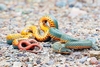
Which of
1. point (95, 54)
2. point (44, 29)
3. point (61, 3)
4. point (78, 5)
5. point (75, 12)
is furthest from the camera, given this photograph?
point (61, 3)

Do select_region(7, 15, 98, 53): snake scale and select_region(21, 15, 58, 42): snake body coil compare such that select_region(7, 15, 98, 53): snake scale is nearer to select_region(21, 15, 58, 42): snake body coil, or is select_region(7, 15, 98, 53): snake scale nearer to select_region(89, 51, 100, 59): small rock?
select_region(21, 15, 58, 42): snake body coil

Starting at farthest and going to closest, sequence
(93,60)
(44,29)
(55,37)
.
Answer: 1. (44,29)
2. (55,37)
3. (93,60)

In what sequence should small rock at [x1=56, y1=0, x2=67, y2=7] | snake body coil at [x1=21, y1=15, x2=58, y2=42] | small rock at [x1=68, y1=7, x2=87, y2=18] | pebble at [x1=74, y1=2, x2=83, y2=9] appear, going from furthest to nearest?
small rock at [x1=56, y1=0, x2=67, y2=7]
pebble at [x1=74, y1=2, x2=83, y2=9]
small rock at [x1=68, y1=7, x2=87, y2=18]
snake body coil at [x1=21, y1=15, x2=58, y2=42]

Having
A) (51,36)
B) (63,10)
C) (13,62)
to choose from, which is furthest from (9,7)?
(13,62)

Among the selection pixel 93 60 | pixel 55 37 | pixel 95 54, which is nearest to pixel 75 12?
pixel 55 37

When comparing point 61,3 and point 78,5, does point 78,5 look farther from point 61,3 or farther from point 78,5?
point 61,3

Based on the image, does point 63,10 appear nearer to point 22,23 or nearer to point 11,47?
point 22,23

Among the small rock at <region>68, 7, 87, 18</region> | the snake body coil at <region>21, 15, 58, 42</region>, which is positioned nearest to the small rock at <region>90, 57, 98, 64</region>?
the snake body coil at <region>21, 15, 58, 42</region>
